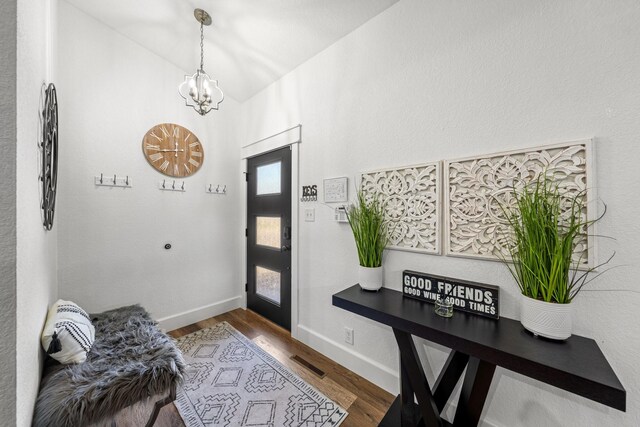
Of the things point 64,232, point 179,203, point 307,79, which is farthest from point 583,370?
point 64,232

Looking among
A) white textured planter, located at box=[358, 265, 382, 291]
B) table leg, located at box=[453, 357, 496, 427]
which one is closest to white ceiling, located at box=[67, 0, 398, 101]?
white textured planter, located at box=[358, 265, 382, 291]

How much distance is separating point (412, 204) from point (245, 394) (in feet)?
5.54

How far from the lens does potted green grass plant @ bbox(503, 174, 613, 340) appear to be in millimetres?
937

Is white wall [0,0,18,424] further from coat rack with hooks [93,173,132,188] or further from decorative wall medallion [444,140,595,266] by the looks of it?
coat rack with hooks [93,173,132,188]

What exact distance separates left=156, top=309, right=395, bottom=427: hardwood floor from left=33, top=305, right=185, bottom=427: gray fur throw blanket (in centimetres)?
41

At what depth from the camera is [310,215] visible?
6.99ft

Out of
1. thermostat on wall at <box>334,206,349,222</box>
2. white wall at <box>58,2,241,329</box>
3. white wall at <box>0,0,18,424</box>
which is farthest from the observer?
white wall at <box>58,2,241,329</box>

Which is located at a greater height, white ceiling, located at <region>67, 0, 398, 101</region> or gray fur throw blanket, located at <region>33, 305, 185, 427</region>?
white ceiling, located at <region>67, 0, 398, 101</region>

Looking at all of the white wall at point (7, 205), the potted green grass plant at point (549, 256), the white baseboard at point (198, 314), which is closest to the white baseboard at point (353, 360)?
the potted green grass plant at point (549, 256)

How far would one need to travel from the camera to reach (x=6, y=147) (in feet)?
1.89

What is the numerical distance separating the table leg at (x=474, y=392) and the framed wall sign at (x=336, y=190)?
1231 mm

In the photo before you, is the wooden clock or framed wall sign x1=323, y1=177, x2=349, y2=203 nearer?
framed wall sign x1=323, y1=177, x2=349, y2=203

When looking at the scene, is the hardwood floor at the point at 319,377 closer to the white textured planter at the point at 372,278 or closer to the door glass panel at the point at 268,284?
the door glass panel at the point at 268,284

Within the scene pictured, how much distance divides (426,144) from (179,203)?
2.41m
